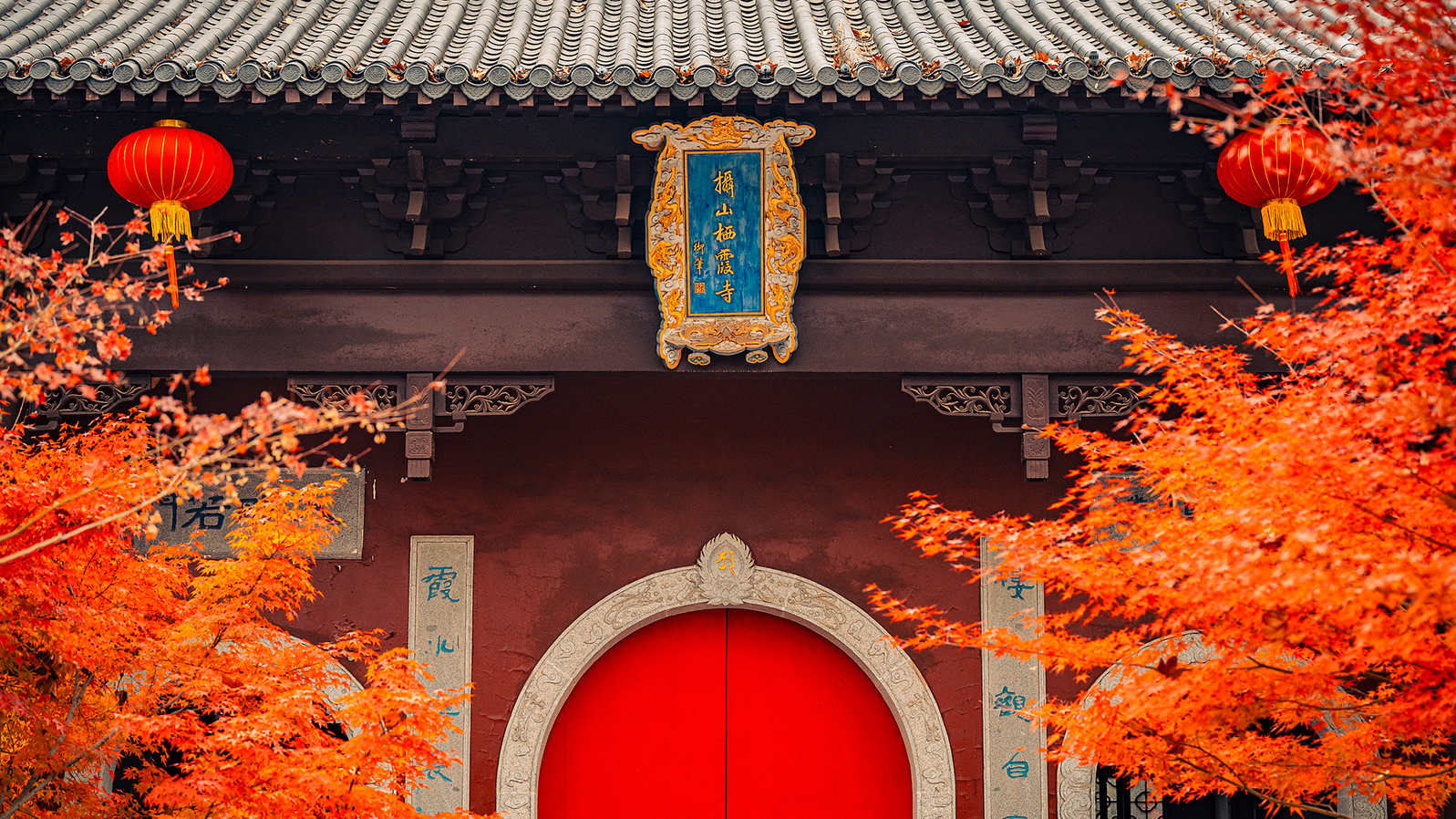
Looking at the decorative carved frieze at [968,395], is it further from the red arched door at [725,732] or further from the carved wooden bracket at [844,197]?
the red arched door at [725,732]

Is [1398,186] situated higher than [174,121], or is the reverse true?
[174,121]

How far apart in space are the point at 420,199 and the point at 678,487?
2188mm

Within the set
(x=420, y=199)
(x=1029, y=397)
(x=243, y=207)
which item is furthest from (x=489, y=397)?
(x=1029, y=397)

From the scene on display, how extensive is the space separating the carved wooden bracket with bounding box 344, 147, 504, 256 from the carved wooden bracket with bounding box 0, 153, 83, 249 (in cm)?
135

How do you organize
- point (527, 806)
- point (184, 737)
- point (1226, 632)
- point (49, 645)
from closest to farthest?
point (1226, 632) → point (49, 645) → point (184, 737) → point (527, 806)

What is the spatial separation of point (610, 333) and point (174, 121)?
2153 mm

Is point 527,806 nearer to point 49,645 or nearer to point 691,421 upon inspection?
point 691,421

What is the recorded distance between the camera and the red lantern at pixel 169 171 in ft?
15.6

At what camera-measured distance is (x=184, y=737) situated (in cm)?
419

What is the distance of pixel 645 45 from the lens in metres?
5.71

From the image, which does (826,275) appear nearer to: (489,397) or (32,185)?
(489,397)

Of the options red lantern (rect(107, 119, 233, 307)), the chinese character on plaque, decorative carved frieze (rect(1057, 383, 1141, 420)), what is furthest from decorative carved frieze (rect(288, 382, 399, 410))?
decorative carved frieze (rect(1057, 383, 1141, 420))

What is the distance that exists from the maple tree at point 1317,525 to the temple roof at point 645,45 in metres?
1.02

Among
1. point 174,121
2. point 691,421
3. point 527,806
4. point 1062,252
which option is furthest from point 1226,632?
point 174,121
